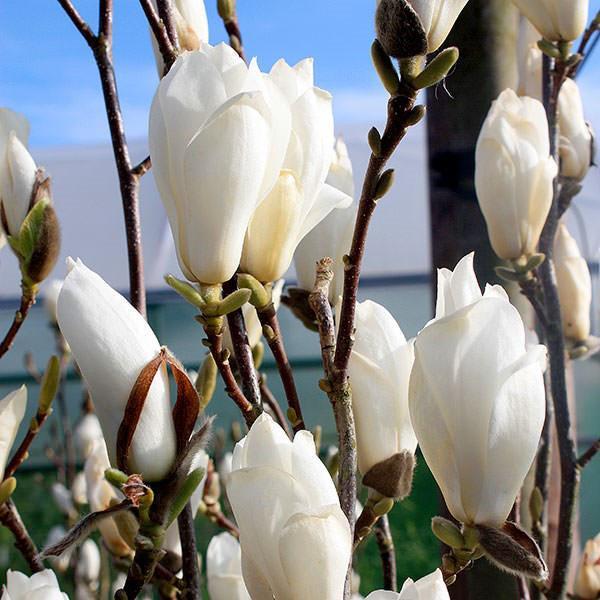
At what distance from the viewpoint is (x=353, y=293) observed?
0.27 metres

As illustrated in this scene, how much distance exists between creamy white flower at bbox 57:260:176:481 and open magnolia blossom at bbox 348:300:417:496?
0.07 metres

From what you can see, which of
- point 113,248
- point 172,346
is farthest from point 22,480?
point 113,248

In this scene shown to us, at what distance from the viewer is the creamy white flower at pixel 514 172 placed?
48cm

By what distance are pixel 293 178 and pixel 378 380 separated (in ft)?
0.26

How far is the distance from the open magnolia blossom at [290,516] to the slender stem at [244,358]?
0.04 m

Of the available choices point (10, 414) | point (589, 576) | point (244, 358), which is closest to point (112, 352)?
point (244, 358)

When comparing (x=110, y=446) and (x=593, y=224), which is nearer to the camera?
(x=110, y=446)

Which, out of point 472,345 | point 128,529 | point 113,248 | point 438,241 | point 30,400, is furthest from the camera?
point 30,400

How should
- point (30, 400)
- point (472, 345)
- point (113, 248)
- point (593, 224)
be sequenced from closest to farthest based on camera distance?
1. point (472, 345)
2. point (593, 224)
3. point (113, 248)
4. point (30, 400)

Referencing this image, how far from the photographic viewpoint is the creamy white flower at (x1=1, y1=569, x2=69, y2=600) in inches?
12.6

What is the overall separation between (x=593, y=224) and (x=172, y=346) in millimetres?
1605

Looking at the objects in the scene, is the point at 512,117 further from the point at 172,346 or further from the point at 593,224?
the point at 172,346

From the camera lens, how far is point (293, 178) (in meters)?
0.30

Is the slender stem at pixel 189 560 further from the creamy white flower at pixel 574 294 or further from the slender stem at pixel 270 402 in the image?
the creamy white flower at pixel 574 294
